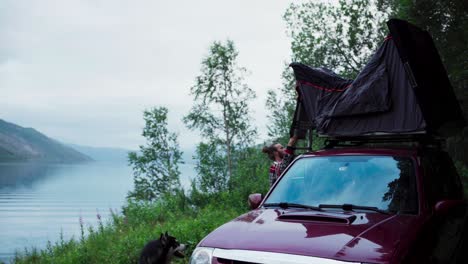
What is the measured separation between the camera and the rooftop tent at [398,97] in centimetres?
526

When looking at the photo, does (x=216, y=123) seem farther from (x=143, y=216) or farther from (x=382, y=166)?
(x=382, y=166)

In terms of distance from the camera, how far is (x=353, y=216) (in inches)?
155

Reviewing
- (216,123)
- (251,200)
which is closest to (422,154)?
(251,200)

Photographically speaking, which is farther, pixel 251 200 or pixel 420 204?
pixel 251 200

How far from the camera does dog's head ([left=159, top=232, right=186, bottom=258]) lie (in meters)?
7.21

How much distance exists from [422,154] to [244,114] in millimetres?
29972

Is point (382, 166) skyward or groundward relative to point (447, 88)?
groundward

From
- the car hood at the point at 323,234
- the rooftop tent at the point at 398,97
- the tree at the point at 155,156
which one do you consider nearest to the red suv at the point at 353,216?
the car hood at the point at 323,234

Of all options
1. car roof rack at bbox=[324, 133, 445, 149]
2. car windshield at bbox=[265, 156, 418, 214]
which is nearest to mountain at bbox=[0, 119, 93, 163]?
car roof rack at bbox=[324, 133, 445, 149]

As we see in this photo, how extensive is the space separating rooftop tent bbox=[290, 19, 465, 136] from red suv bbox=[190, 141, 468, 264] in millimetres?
493

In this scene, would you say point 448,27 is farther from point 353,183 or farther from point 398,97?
Answer: point 353,183

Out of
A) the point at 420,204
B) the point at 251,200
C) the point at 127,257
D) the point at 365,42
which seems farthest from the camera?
the point at 365,42

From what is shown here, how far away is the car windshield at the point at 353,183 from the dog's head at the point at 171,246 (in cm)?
284

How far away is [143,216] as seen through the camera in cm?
1466
